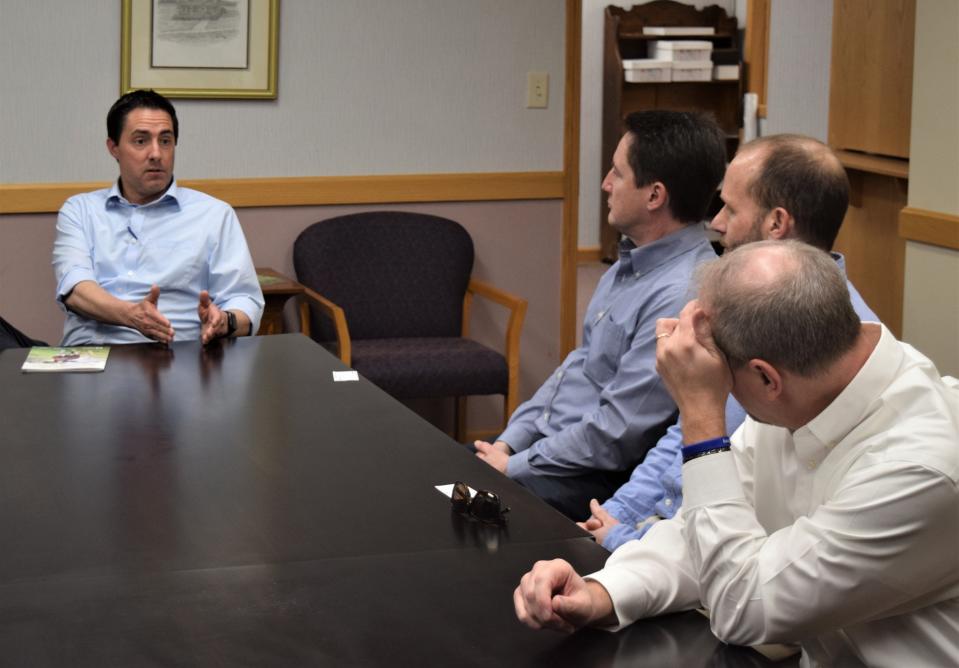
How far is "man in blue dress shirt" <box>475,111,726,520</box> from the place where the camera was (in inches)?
107

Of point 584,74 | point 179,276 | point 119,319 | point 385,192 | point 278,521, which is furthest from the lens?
point 584,74

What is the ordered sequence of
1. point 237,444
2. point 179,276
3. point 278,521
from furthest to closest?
point 179,276
point 237,444
point 278,521

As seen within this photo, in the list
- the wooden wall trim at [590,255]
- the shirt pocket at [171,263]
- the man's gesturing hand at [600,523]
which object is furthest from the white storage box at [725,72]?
the man's gesturing hand at [600,523]

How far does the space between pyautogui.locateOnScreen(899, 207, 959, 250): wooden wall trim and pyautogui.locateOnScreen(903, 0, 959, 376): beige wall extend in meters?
0.02

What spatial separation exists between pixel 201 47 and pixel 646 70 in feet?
15.1

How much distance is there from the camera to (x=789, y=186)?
2.44 metres

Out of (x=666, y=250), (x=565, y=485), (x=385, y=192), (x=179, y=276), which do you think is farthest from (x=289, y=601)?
(x=385, y=192)

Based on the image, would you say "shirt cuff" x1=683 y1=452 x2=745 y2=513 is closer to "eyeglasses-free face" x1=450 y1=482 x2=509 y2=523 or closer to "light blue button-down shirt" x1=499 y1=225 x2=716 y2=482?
"eyeglasses-free face" x1=450 y1=482 x2=509 y2=523

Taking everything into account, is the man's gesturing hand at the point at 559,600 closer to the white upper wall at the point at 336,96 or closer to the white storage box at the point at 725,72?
the white upper wall at the point at 336,96

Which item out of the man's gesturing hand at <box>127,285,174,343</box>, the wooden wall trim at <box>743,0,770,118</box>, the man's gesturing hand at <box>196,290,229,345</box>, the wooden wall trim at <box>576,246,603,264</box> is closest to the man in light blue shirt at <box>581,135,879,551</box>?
the man's gesturing hand at <box>196,290,229,345</box>

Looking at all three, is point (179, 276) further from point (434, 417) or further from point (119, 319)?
point (434, 417)

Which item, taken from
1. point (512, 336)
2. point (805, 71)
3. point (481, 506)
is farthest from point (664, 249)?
point (805, 71)

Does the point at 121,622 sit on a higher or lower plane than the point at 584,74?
lower

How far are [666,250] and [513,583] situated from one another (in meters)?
1.38
